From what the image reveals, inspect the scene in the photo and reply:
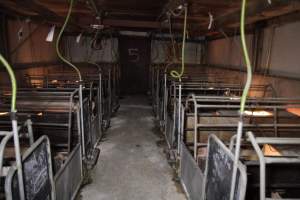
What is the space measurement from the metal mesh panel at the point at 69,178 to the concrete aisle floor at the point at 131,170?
206 millimetres

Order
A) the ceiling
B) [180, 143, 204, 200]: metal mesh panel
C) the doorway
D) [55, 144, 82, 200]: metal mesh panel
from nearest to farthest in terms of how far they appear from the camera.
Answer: [55, 144, 82, 200]: metal mesh panel, [180, 143, 204, 200]: metal mesh panel, the ceiling, the doorway

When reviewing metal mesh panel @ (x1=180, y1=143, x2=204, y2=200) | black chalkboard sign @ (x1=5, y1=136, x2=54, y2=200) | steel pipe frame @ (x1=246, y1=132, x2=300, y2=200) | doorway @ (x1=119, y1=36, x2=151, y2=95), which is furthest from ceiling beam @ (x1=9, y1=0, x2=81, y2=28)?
doorway @ (x1=119, y1=36, x2=151, y2=95)

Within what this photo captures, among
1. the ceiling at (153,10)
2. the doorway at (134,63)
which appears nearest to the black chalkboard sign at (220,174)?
the ceiling at (153,10)

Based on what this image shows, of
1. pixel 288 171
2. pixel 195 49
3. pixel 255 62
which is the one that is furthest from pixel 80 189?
pixel 195 49

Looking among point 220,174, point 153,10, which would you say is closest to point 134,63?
point 153,10

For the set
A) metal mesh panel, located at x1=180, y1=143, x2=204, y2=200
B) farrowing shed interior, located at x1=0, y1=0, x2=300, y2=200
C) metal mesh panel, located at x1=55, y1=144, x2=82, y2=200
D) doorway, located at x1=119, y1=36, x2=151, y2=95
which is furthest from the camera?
doorway, located at x1=119, y1=36, x2=151, y2=95

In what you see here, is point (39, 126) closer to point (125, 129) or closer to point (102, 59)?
point (125, 129)

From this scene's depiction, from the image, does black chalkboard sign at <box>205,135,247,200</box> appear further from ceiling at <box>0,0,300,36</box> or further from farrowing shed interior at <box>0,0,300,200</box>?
ceiling at <box>0,0,300,36</box>

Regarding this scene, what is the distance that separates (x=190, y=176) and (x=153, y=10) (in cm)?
284

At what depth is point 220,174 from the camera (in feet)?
4.61

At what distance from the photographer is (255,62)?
4.27 metres

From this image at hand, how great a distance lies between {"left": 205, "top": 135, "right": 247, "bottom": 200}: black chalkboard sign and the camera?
1.14 m

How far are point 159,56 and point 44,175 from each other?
23.3 ft

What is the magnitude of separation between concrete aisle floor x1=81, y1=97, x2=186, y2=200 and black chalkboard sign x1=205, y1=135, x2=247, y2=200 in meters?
0.90
